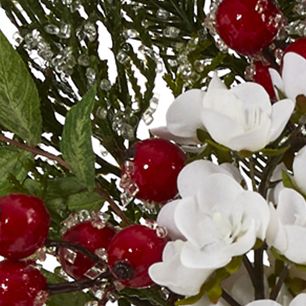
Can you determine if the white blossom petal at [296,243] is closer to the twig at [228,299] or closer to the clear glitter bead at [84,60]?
the twig at [228,299]

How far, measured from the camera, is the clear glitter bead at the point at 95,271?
17.9 inches

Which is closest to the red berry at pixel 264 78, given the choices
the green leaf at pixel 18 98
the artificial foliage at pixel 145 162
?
the artificial foliage at pixel 145 162

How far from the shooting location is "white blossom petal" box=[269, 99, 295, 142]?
1.39 ft

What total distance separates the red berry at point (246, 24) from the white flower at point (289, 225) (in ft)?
0.29

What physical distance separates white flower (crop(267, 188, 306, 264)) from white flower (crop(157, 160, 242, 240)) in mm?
30

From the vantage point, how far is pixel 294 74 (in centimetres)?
44

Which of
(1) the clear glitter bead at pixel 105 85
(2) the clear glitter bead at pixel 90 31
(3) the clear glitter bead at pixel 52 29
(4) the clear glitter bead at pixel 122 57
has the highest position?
(3) the clear glitter bead at pixel 52 29

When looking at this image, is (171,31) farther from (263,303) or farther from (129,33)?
(263,303)

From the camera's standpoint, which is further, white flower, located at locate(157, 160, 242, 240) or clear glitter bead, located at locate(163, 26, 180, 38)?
clear glitter bead, located at locate(163, 26, 180, 38)

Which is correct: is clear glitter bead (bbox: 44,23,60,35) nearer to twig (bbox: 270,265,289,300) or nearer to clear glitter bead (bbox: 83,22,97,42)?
clear glitter bead (bbox: 83,22,97,42)

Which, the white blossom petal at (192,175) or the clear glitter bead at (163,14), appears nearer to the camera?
the white blossom petal at (192,175)

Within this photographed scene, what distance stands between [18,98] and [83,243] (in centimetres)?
7

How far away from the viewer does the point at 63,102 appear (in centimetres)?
55

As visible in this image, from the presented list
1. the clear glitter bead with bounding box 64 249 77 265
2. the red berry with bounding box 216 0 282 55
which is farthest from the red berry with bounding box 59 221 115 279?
the red berry with bounding box 216 0 282 55
